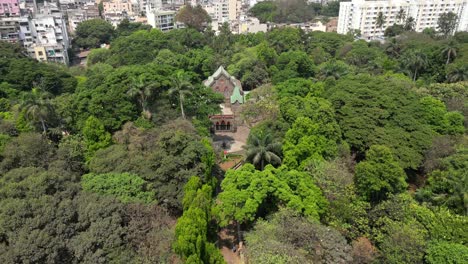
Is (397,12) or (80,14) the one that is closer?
(397,12)

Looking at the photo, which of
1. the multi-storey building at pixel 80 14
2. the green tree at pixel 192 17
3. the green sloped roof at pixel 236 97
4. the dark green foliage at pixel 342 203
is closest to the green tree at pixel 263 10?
the green tree at pixel 192 17

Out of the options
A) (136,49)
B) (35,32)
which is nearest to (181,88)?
(136,49)

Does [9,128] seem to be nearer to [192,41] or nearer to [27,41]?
[192,41]

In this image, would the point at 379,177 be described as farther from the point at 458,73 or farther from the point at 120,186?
the point at 458,73

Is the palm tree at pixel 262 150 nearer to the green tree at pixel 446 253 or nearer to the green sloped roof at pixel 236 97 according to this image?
the green tree at pixel 446 253

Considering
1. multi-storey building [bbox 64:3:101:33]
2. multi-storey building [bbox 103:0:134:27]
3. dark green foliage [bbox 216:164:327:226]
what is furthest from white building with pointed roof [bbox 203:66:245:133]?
multi-storey building [bbox 103:0:134:27]

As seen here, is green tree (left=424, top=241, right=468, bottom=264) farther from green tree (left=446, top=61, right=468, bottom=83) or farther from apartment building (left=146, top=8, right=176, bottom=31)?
apartment building (left=146, top=8, right=176, bottom=31)

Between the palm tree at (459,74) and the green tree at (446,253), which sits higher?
the palm tree at (459,74)
